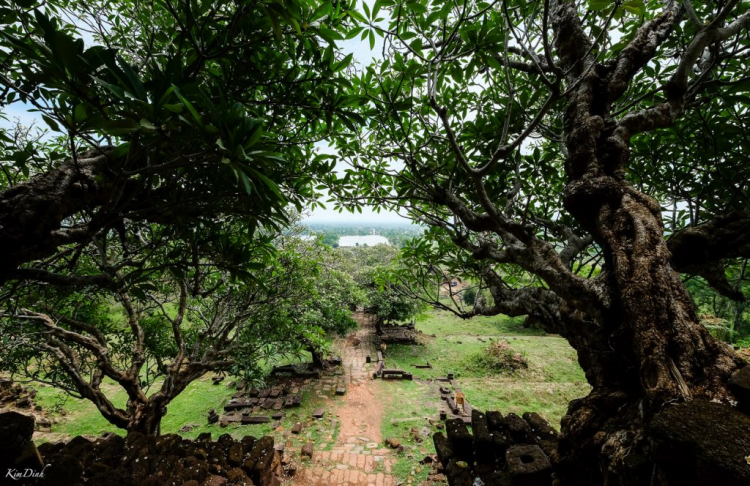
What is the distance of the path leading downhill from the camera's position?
4941mm

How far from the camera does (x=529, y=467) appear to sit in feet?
7.67

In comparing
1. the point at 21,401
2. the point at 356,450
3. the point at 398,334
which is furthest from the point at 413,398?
the point at 21,401

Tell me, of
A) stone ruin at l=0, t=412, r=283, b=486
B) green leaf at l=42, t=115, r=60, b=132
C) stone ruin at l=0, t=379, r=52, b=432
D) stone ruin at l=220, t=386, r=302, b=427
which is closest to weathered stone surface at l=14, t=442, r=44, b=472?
stone ruin at l=0, t=412, r=283, b=486

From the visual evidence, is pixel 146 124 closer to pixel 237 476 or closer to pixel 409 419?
pixel 237 476

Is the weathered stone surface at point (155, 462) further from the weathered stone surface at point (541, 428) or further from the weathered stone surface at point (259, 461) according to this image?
the weathered stone surface at point (541, 428)

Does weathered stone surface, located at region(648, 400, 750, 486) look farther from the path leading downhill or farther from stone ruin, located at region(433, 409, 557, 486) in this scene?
the path leading downhill

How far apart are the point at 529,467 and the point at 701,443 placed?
1.74 m

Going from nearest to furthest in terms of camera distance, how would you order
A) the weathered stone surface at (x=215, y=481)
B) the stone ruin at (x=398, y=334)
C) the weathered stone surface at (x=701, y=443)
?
the weathered stone surface at (x=701, y=443) → the weathered stone surface at (x=215, y=481) → the stone ruin at (x=398, y=334)

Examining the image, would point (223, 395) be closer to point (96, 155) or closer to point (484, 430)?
point (484, 430)

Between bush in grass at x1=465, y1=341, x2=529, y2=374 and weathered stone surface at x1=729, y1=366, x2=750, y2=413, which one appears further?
bush in grass at x1=465, y1=341, x2=529, y2=374

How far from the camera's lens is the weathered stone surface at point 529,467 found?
7.46ft

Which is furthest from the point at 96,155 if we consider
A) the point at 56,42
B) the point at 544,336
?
the point at 544,336

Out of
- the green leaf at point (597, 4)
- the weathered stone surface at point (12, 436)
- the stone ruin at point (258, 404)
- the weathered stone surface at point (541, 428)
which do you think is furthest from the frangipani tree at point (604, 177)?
the stone ruin at point (258, 404)

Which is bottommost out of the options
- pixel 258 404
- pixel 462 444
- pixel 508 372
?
pixel 258 404
